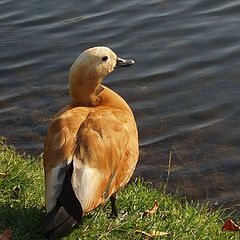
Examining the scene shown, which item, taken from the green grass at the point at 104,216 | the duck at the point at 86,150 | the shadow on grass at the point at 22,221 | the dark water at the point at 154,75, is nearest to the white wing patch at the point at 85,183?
the duck at the point at 86,150

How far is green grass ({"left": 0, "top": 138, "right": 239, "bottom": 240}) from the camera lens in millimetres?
4094

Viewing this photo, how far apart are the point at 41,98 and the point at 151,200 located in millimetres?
4160

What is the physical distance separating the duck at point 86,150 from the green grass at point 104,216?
0.80ft

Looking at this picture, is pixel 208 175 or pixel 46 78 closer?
pixel 208 175

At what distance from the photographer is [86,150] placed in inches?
156

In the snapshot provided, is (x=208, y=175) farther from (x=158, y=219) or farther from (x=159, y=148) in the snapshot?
(x=158, y=219)

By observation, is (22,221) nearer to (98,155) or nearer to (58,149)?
(58,149)

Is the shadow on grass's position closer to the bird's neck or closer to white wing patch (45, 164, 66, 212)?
white wing patch (45, 164, 66, 212)

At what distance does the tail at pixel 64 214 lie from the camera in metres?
3.66

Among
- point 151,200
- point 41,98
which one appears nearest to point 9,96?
point 41,98

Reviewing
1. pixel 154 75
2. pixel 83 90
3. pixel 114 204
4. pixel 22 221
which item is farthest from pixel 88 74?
pixel 154 75

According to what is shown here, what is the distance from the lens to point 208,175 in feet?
21.7

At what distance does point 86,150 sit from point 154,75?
201 inches

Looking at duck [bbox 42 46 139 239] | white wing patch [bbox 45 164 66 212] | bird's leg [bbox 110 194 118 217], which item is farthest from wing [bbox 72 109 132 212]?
bird's leg [bbox 110 194 118 217]
